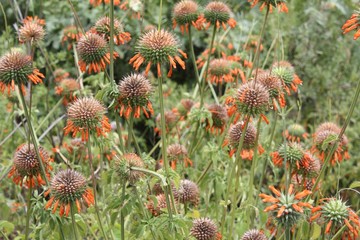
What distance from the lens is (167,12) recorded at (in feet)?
17.8

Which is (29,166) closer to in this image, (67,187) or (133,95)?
(67,187)

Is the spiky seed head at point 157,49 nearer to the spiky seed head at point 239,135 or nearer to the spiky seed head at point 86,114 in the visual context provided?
the spiky seed head at point 86,114

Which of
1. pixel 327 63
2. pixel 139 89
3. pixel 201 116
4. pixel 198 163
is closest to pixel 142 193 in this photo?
pixel 139 89

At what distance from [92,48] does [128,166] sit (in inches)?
21.0

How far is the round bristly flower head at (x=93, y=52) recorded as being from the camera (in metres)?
2.24

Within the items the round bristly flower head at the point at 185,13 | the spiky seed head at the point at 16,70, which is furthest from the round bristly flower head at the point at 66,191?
the round bristly flower head at the point at 185,13

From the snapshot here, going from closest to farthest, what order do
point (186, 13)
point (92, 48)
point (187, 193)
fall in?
point (92, 48), point (187, 193), point (186, 13)

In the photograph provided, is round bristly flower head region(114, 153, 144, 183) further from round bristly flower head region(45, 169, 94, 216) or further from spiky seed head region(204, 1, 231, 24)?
spiky seed head region(204, 1, 231, 24)

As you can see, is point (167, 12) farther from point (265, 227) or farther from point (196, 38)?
point (265, 227)

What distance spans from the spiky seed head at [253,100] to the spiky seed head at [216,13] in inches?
31.9

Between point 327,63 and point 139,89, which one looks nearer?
point 139,89

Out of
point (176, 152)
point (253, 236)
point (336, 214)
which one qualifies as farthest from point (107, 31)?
point (336, 214)

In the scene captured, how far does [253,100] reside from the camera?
2.03 m

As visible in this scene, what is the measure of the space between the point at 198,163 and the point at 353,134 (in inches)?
54.5
